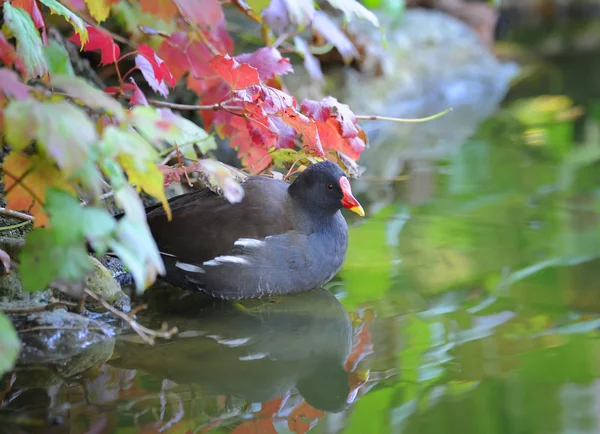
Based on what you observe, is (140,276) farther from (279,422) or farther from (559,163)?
(559,163)

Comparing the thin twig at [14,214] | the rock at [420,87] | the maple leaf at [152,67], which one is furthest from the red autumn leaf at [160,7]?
the rock at [420,87]

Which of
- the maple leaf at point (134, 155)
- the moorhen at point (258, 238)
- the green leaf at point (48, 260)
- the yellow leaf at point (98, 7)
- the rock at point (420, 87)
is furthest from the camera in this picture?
the rock at point (420, 87)

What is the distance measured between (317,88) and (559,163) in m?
1.95

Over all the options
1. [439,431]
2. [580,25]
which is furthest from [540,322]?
[580,25]

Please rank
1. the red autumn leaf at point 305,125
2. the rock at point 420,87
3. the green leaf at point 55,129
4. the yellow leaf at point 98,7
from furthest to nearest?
the rock at point 420,87
the red autumn leaf at point 305,125
the yellow leaf at point 98,7
the green leaf at point 55,129

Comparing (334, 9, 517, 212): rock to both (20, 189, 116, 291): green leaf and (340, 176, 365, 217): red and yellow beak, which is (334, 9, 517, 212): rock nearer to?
(340, 176, 365, 217): red and yellow beak

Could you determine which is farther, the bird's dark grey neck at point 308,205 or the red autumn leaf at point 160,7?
the bird's dark grey neck at point 308,205

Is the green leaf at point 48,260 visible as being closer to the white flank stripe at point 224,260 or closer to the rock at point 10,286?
the rock at point 10,286

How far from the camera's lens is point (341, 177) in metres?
3.28

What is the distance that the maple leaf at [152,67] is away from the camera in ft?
9.96

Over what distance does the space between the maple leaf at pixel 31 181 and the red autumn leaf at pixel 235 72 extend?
939mm

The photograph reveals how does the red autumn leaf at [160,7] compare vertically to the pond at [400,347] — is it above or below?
above

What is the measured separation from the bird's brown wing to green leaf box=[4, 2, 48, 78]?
986 mm

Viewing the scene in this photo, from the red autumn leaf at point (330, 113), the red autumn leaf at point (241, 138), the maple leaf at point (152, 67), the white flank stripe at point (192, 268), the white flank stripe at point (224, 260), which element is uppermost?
the maple leaf at point (152, 67)
